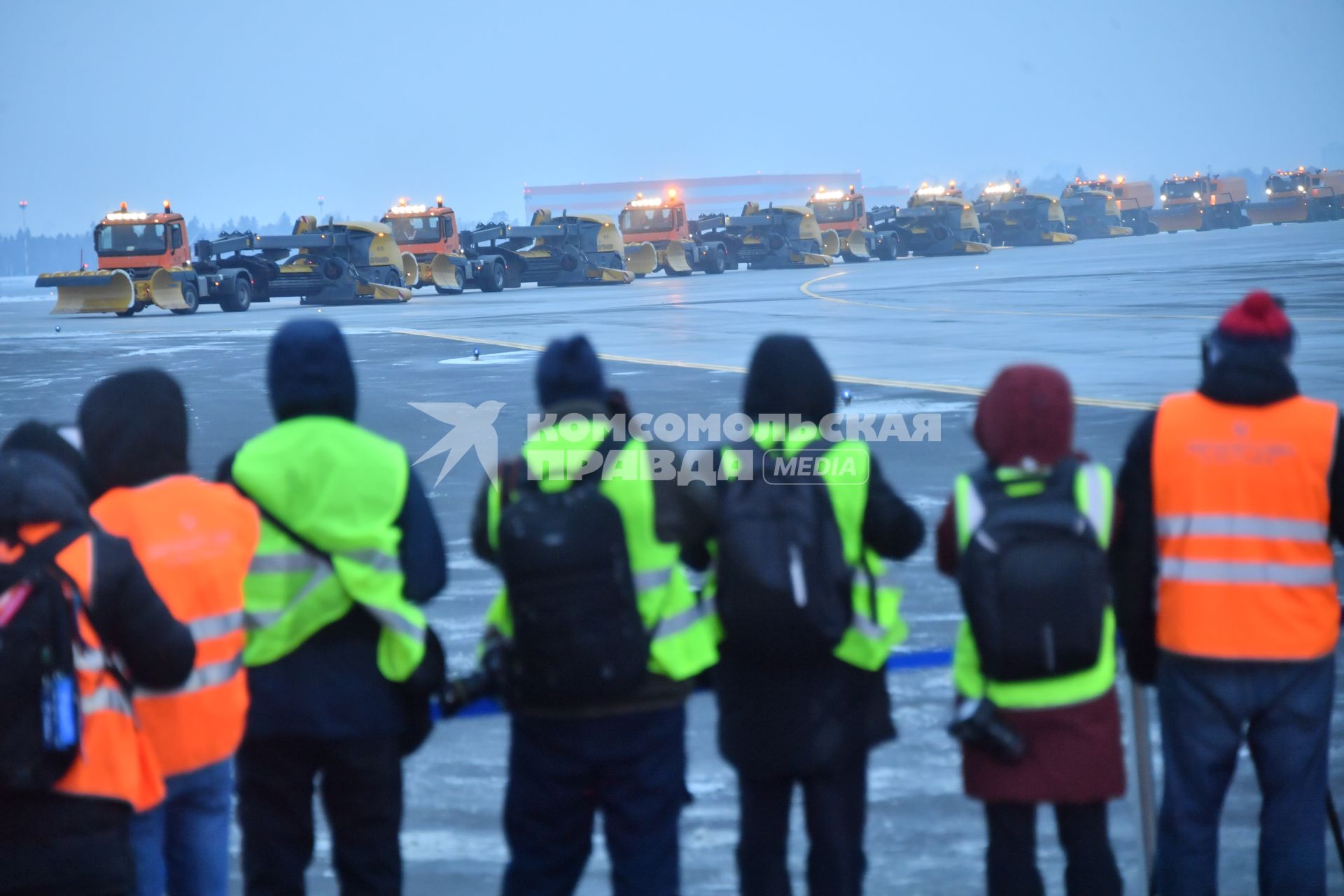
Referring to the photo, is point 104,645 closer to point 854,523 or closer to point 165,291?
point 854,523

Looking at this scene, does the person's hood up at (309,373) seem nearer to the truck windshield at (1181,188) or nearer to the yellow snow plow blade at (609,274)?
the yellow snow plow blade at (609,274)

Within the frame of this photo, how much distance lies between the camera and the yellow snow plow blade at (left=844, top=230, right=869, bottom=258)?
60625mm

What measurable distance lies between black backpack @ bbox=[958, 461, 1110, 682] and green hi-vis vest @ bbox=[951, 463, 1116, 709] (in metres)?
0.02

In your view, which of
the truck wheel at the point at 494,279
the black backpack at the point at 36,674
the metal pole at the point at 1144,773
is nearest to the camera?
the black backpack at the point at 36,674

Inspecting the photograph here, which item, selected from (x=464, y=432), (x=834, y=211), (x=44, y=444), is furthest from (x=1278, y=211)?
(x=44, y=444)

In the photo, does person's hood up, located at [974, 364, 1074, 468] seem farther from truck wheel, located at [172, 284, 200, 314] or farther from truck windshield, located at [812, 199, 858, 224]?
truck windshield, located at [812, 199, 858, 224]

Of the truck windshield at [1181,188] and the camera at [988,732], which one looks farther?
the truck windshield at [1181,188]

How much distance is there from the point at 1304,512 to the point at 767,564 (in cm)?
141

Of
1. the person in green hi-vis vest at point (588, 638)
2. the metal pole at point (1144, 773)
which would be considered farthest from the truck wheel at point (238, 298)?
the metal pole at point (1144, 773)

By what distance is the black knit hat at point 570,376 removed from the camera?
390 cm

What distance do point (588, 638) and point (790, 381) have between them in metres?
0.85

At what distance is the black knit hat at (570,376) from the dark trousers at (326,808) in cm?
101

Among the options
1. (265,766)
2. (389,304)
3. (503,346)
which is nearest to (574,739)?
(265,766)

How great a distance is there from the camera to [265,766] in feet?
12.9
